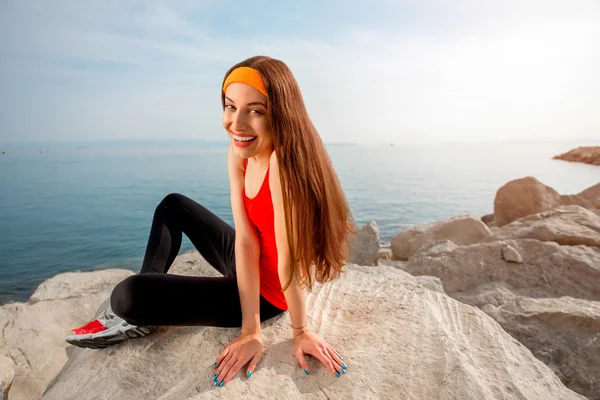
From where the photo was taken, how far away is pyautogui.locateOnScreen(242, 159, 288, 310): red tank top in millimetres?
1971

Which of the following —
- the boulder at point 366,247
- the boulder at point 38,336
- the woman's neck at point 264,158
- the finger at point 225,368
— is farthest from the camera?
the boulder at point 366,247

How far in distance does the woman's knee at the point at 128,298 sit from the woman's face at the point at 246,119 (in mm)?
811

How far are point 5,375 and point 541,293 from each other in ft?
13.7

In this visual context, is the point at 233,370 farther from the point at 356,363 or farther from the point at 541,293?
the point at 541,293

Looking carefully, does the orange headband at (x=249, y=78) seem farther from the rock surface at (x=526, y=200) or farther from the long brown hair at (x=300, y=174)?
the rock surface at (x=526, y=200)

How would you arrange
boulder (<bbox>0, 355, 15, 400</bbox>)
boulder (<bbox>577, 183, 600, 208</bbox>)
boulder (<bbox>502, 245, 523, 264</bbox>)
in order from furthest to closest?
boulder (<bbox>577, 183, 600, 208</bbox>)
boulder (<bbox>502, 245, 523, 264</bbox>)
boulder (<bbox>0, 355, 15, 400</bbox>)

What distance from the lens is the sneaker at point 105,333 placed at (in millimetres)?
1979

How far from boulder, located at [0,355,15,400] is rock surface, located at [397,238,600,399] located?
3314 mm

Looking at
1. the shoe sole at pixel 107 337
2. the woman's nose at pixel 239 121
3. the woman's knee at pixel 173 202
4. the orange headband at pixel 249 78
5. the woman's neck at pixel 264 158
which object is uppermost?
the orange headband at pixel 249 78

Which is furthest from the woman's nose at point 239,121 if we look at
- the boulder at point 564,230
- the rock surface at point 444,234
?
the rock surface at point 444,234

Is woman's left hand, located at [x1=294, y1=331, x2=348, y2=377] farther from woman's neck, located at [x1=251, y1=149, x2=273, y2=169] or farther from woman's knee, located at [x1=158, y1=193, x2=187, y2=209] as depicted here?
woman's knee, located at [x1=158, y1=193, x2=187, y2=209]

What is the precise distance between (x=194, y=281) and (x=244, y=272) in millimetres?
255

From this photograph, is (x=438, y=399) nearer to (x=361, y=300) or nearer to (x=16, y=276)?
(x=361, y=300)

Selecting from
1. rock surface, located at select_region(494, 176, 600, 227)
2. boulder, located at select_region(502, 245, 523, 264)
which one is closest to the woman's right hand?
boulder, located at select_region(502, 245, 523, 264)
